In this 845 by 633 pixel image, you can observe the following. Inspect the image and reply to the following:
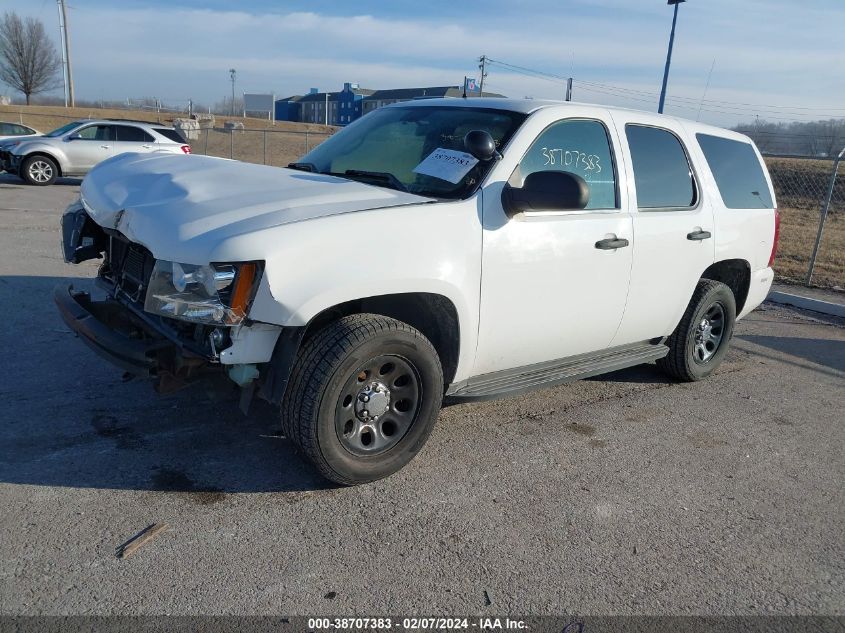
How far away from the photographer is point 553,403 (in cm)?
482

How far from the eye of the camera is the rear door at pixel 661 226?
4453mm

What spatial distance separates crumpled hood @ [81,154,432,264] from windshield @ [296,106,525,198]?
209mm

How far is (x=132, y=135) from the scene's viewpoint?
17.1 meters

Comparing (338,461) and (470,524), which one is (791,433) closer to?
(470,524)

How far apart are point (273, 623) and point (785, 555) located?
7.53ft

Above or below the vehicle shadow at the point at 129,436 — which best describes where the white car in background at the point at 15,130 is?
above

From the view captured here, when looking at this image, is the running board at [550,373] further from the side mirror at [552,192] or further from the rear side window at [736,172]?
the rear side window at [736,172]

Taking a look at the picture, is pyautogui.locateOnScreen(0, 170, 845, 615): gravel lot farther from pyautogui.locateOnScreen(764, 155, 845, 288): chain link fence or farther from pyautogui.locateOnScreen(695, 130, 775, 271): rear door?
pyautogui.locateOnScreen(764, 155, 845, 288): chain link fence

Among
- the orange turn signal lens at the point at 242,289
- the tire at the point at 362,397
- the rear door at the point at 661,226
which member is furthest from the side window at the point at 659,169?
the orange turn signal lens at the point at 242,289

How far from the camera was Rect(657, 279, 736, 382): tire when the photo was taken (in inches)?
203

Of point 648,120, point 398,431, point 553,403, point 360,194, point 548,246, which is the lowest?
point 553,403

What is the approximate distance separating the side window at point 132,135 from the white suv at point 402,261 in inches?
546

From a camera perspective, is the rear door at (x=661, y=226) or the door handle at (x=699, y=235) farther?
the door handle at (x=699, y=235)

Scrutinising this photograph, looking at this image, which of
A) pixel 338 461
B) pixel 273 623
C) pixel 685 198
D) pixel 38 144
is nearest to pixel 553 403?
pixel 685 198
